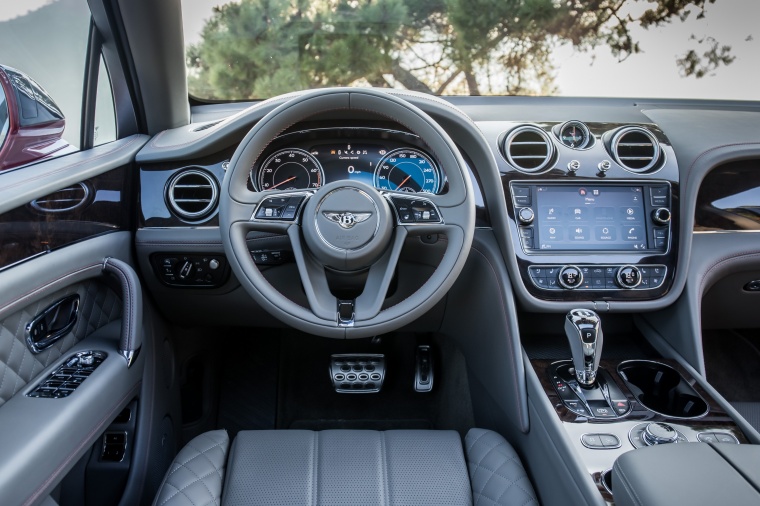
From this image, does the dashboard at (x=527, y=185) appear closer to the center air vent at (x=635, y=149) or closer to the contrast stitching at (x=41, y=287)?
the center air vent at (x=635, y=149)

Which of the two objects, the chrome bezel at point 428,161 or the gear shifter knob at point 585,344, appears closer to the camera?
the gear shifter knob at point 585,344

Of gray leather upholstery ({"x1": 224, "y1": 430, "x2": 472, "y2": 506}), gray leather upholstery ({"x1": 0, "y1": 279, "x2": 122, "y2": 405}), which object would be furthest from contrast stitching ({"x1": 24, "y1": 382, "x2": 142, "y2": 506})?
gray leather upholstery ({"x1": 224, "y1": 430, "x2": 472, "y2": 506})

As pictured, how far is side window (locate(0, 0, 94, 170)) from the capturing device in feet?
5.46

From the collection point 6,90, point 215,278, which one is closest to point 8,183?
point 6,90

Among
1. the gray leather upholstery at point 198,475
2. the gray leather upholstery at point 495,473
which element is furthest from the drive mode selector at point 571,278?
the gray leather upholstery at point 198,475

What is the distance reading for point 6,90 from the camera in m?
1.66

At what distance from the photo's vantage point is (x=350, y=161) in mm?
1994

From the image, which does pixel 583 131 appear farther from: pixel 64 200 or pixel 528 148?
pixel 64 200

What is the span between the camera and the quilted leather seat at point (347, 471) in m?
1.53

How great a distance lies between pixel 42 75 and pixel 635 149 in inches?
73.3

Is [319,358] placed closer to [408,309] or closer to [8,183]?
[408,309]

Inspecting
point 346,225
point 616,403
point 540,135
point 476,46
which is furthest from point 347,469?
point 476,46

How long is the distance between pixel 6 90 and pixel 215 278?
810 mm

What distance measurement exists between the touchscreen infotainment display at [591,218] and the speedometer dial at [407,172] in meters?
0.36
